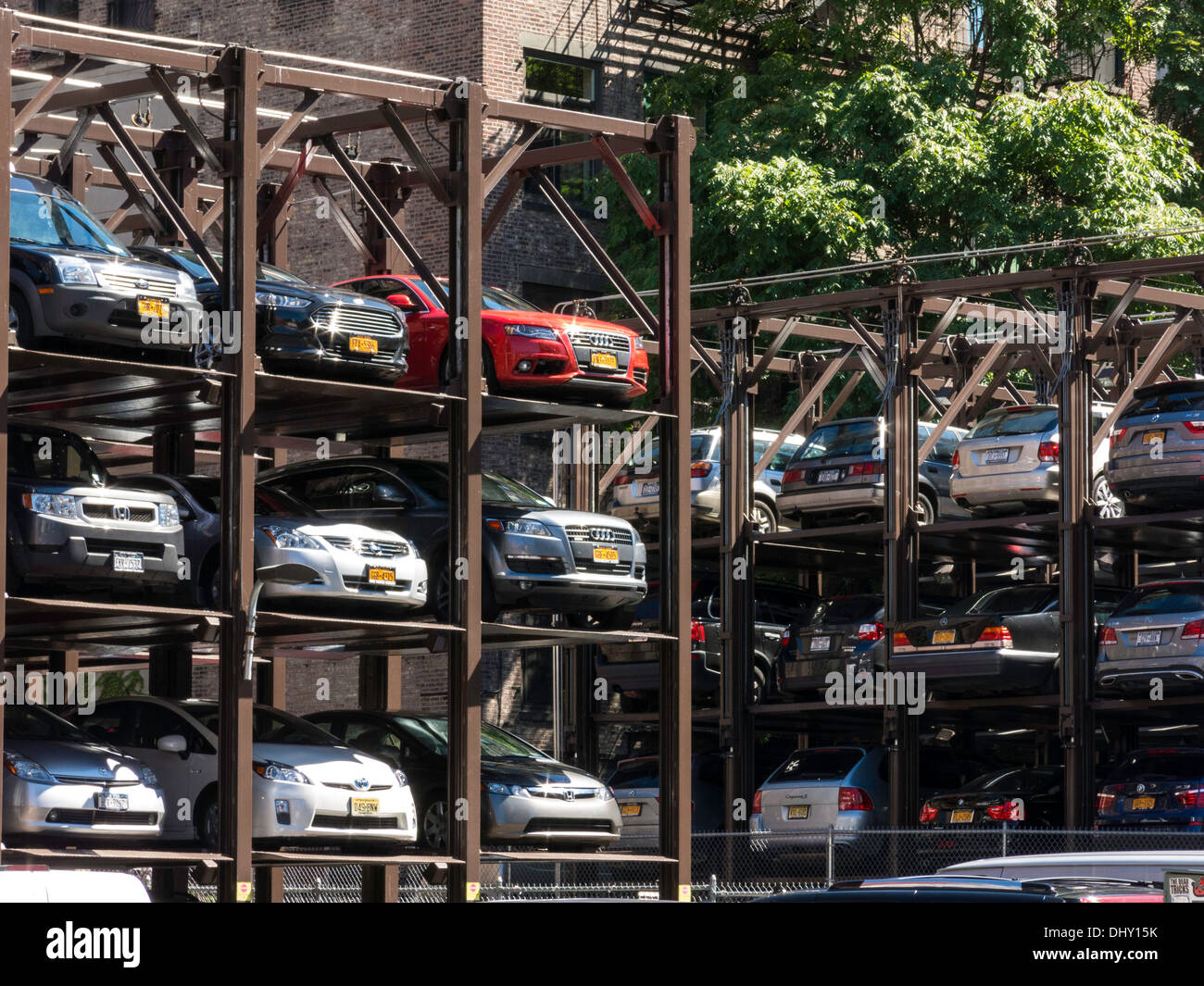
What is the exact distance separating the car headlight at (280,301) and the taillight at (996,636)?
962 cm

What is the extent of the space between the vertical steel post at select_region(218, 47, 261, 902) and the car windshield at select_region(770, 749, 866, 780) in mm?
9175

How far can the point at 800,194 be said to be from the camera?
1326 inches

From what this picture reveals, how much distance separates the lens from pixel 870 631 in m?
27.1

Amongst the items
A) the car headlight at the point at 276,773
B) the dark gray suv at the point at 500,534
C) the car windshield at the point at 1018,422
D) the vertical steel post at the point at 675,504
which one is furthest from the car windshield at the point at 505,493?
the car windshield at the point at 1018,422

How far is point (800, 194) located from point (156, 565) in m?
18.0

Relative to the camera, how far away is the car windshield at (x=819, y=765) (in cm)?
2545

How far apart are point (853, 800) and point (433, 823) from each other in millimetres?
6987

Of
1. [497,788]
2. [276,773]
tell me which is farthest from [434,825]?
[276,773]

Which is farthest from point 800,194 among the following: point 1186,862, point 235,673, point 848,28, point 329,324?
point 1186,862

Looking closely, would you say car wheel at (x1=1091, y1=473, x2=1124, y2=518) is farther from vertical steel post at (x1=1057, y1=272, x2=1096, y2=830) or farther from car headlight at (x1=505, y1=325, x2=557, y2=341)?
car headlight at (x1=505, y1=325, x2=557, y2=341)

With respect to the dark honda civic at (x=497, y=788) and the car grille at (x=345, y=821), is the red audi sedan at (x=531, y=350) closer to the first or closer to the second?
the dark honda civic at (x=497, y=788)

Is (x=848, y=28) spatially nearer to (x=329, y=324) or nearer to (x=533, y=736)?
(x=533, y=736)

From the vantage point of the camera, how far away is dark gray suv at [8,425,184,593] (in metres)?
17.3

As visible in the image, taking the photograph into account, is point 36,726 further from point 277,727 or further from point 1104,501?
point 1104,501
